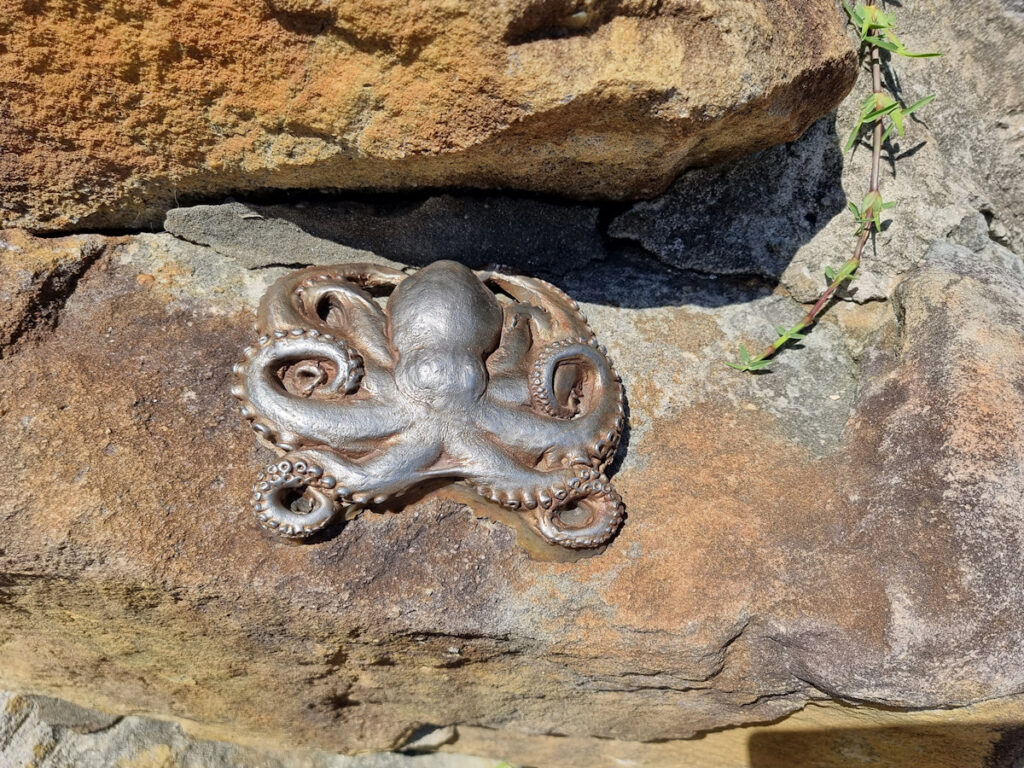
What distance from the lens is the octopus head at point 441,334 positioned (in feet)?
5.90

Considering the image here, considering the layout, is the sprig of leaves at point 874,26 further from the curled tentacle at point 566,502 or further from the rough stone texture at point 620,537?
the curled tentacle at point 566,502

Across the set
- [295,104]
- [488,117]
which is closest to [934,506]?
[488,117]

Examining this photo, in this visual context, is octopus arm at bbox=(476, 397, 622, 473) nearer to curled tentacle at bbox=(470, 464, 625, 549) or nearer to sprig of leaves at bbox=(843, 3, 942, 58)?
curled tentacle at bbox=(470, 464, 625, 549)

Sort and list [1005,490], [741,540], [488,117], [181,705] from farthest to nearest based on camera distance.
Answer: [181,705] → [741,540] → [1005,490] → [488,117]

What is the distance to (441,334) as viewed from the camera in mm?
1838

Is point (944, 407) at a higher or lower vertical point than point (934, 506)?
higher

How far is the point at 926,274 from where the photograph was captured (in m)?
2.21

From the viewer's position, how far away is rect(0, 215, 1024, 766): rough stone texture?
1.74 m

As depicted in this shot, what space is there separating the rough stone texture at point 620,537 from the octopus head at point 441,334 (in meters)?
0.29

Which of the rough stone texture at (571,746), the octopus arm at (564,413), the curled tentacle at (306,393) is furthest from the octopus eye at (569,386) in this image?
the rough stone texture at (571,746)

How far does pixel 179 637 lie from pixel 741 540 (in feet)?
5.21

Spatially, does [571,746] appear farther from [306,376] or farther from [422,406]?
[306,376]

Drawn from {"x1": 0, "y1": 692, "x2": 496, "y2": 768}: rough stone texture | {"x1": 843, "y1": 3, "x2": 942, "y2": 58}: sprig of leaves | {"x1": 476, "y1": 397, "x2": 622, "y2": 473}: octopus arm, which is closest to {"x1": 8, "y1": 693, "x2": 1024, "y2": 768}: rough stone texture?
{"x1": 0, "y1": 692, "x2": 496, "y2": 768}: rough stone texture

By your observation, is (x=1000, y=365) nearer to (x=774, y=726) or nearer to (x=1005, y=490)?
(x=1005, y=490)
